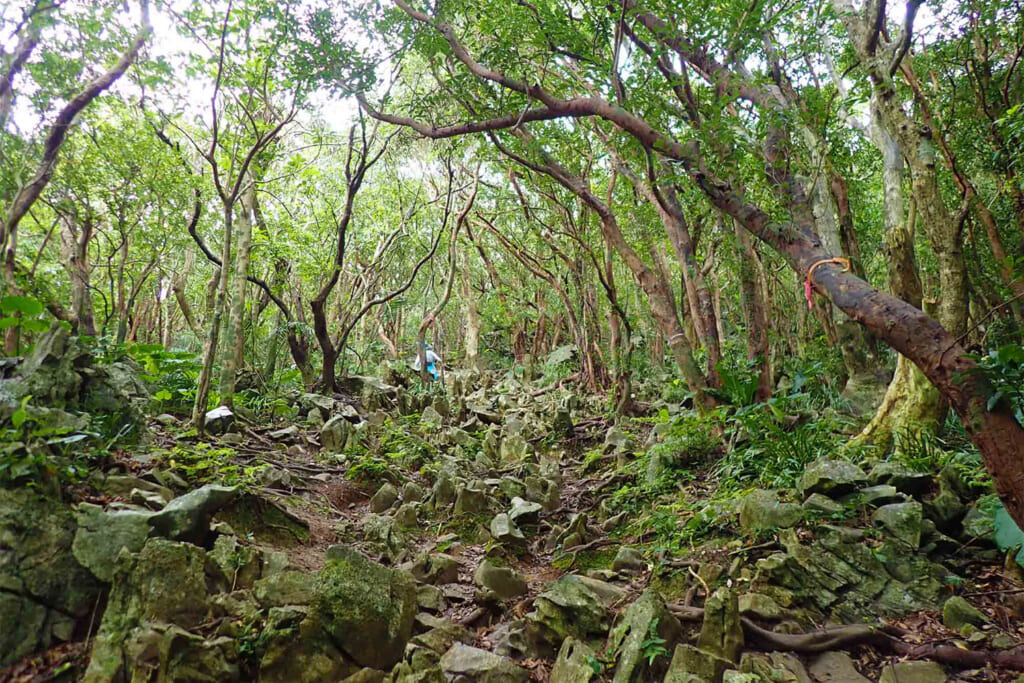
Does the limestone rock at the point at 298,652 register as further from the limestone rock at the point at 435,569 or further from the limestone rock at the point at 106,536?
the limestone rock at the point at 435,569

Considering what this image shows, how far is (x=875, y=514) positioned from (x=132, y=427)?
18.5 feet

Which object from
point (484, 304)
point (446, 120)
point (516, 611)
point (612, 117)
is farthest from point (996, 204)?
point (484, 304)

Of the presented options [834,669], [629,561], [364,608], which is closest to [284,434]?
[364,608]

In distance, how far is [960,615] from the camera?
281 cm

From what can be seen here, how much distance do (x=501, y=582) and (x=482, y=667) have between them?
102 centimetres

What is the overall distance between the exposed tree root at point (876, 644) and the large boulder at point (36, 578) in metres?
3.35

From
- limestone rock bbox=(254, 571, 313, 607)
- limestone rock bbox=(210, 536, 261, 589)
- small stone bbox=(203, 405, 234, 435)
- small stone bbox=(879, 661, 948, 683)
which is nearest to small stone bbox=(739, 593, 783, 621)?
small stone bbox=(879, 661, 948, 683)

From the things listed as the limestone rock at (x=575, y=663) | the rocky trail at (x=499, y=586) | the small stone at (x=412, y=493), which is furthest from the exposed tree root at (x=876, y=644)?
the small stone at (x=412, y=493)

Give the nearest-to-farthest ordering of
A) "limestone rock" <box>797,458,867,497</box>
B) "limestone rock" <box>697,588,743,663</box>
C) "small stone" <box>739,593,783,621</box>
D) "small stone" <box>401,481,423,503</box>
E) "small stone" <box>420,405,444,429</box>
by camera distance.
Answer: "limestone rock" <box>697,588,743,663</box> → "small stone" <box>739,593,783,621</box> → "limestone rock" <box>797,458,867,497</box> → "small stone" <box>401,481,423,503</box> → "small stone" <box>420,405,444,429</box>

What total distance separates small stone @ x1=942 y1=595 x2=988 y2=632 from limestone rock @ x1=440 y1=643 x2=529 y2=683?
7.10ft

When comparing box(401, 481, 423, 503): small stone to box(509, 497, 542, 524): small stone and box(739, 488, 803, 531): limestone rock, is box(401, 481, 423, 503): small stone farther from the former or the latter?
box(739, 488, 803, 531): limestone rock

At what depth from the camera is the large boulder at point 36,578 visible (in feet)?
8.29

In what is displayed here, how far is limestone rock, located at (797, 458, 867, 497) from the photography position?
3.89m

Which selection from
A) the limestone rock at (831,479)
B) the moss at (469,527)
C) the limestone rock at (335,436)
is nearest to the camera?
the limestone rock at (831,479)
